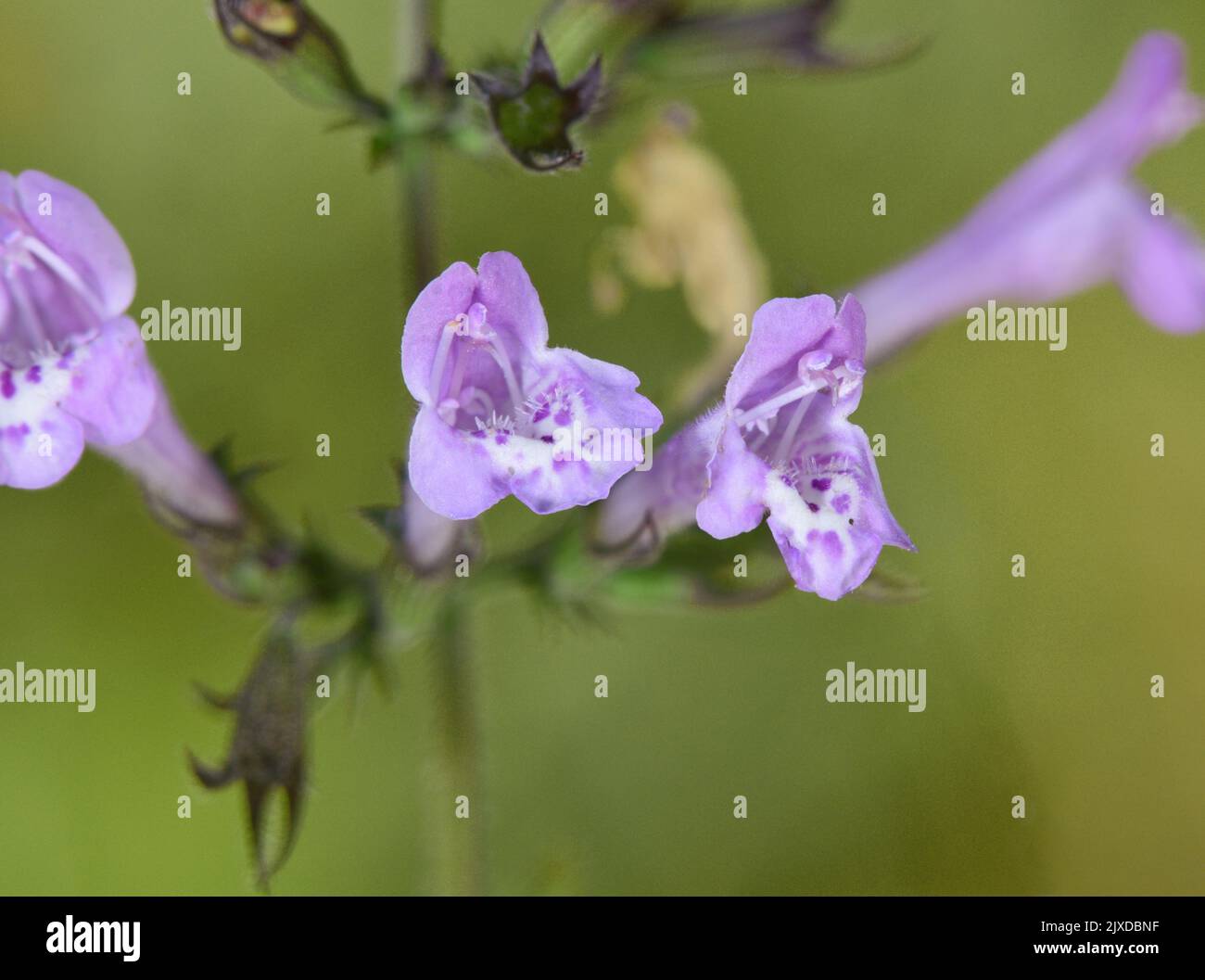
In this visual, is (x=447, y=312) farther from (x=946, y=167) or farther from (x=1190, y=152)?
(x=1190, y=152)

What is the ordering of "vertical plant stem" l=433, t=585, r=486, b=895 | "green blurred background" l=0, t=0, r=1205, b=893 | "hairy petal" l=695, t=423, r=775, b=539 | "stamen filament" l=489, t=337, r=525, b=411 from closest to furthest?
"hairy petal" l=695, t=423, r=775, b=539 → "stamen filament" l=489, t=337, r=525, b=411 → "vertical plant stem" l=433, t=585, r=486, b=895 → "green blurred background" l=0, t=0, r=1205, b=893

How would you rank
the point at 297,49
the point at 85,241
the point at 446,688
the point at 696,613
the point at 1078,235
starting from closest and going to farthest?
1. the point at 85,241
2. the point at 297,49
3. the point at 1078,235
4. the point at 446,688
5. the point at 696,613

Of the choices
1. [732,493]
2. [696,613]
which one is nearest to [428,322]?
[732,493]

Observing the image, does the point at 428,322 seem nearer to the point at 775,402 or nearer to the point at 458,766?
the point at 775,402

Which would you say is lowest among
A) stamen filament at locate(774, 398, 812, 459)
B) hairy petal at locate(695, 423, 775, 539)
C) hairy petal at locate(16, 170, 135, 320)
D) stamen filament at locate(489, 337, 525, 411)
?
hairy petal at locate(695, 423, 775, 539)

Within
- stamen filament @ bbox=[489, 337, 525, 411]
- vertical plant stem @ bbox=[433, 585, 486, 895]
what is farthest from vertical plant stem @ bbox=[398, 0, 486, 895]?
stamen filament @ bbox=[489, 337, 525, 411]

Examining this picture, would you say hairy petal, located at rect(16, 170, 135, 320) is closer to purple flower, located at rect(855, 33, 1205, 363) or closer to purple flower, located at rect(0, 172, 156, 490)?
purple flower, located at rect(0, 172, 156, 490)
